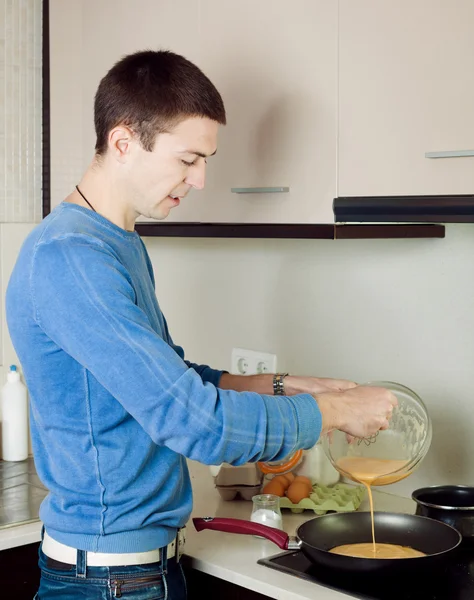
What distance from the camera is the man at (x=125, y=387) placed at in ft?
4.12

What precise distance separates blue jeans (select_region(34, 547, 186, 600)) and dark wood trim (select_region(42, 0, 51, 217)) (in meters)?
1.21

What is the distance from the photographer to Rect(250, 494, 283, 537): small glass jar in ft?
5.80

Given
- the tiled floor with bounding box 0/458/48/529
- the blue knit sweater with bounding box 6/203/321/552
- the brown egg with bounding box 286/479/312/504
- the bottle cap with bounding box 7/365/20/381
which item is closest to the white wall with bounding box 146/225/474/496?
the brown egg with bounding box 286/479/312/504

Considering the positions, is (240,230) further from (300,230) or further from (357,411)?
(357,411)

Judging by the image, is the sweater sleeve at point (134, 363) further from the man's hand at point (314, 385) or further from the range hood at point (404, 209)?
the range hood at point (404, 209)

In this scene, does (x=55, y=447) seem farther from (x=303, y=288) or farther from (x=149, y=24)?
(x=149, y=24)

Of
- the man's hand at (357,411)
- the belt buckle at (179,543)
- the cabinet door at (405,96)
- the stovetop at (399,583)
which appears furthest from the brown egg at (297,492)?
the cabinet door at (405,96)

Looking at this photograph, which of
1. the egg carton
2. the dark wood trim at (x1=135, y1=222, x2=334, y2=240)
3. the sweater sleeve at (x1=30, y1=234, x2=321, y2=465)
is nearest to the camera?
the sweater sleeve at (x1=30, y1=234, x2=321, y2=465)

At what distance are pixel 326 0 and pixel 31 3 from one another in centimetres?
106

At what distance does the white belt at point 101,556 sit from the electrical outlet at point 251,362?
2.82ft

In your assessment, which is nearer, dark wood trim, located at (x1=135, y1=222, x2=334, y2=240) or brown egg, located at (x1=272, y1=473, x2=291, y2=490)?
dark wood trim, located at (x1=135, y1=222, x2=334, y2=240)

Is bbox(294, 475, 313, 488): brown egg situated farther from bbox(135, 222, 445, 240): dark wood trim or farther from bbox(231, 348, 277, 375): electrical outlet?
bbox(135, 222, 445, 240): dark wood trim

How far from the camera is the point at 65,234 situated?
1.30m

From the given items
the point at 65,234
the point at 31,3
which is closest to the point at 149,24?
the point at 31,3
